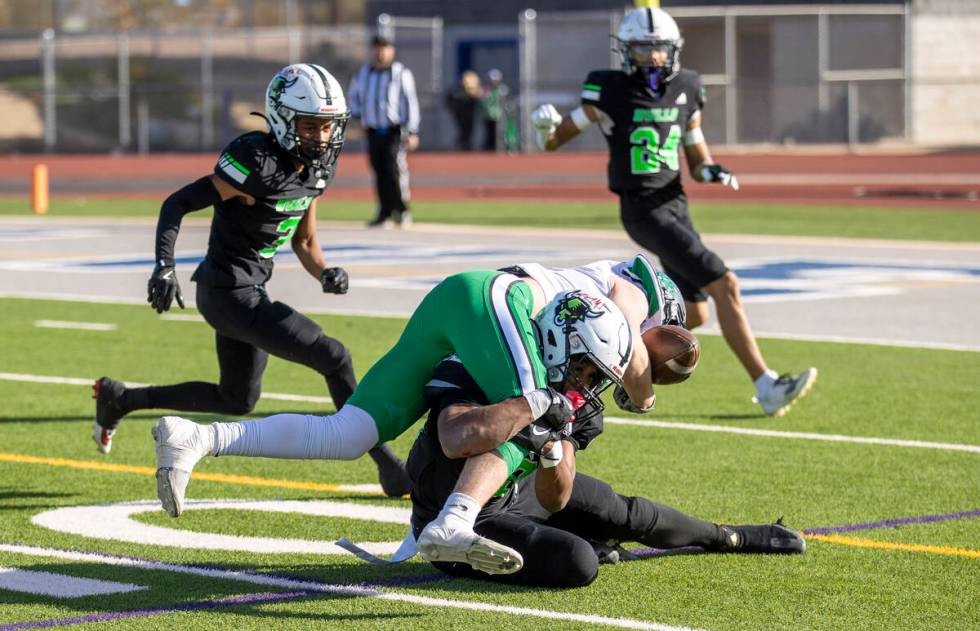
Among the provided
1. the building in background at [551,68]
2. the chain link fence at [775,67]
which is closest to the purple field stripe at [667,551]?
the building in background at [551,68]

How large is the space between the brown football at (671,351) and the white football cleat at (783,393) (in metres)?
3.33

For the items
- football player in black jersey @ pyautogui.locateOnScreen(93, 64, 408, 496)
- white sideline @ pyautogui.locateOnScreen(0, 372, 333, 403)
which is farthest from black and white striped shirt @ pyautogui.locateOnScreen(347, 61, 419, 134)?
football player in black jersey @ pyautogui.locateOnScreen(93, 64, 408, 496)

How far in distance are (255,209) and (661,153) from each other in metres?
3.09

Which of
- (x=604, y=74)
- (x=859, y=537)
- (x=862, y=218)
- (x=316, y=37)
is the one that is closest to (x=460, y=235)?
(x=862, y=218)

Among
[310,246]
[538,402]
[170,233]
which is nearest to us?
[538,402]

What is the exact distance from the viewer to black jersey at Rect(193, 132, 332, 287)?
7230 millimetres

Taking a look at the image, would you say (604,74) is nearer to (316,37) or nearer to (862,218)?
(862,218)

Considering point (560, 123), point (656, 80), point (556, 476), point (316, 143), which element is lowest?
point (556, 476)

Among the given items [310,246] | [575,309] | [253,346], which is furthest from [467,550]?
[310,246]

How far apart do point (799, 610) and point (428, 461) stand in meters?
1.26

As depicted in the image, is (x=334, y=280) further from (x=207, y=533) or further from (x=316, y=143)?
(x=207, y=533)

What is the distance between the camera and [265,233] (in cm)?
749

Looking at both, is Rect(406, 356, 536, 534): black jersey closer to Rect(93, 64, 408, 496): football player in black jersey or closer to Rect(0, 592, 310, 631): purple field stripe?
Rect(0, 592, 310, 631): purple field stripe

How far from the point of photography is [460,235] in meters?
21.0
